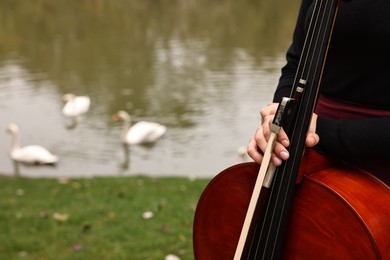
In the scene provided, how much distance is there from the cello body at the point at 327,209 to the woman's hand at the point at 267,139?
58mm

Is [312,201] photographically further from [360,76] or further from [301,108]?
[360,76]

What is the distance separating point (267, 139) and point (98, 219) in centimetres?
382

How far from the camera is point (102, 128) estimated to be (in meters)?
10.3

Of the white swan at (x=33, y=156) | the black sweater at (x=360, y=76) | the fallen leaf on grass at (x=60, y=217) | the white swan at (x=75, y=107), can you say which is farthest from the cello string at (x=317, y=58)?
the white swan at (x=75, y=107)

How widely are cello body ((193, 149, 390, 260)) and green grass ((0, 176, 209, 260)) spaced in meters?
2.62

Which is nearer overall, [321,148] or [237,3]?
[321,148]

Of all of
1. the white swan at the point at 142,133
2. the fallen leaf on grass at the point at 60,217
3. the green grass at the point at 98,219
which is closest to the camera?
the green grass at the point at 98,219

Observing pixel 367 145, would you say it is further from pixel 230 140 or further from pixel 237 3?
pixel 237 3

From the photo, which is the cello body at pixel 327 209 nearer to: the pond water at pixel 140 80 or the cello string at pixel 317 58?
the cello string at pixel 317 58

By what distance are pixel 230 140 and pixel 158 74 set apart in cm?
509

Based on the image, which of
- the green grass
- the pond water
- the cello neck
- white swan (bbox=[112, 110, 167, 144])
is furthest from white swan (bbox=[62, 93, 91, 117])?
the cello neck

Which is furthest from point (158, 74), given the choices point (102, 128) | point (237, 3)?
point (237, 3)

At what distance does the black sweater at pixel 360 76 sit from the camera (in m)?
1.34

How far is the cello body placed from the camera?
4.01ft
